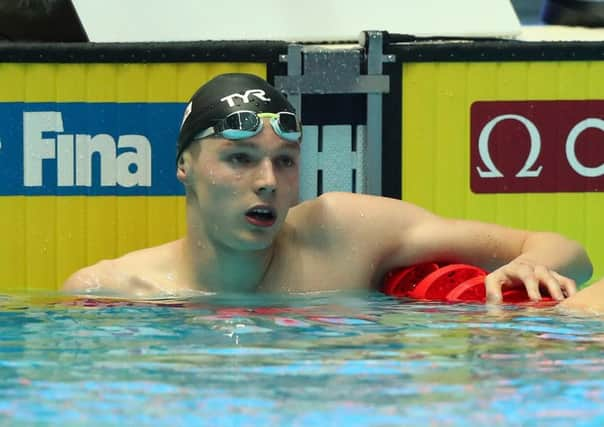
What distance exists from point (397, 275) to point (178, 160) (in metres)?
0.82

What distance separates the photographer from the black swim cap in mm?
3828

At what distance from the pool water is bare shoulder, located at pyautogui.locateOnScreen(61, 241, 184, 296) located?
1.06 ft

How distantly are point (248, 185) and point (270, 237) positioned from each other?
179mm

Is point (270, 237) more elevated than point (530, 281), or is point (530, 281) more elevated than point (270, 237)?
point (270, 237)

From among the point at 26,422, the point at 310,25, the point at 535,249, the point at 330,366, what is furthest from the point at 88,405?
the point at 310,25

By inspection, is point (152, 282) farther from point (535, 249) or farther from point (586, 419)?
point (586, 419)

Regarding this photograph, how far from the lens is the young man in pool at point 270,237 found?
12.5 ft

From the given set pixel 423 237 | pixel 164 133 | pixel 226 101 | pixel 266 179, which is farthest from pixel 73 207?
pixel 423 237

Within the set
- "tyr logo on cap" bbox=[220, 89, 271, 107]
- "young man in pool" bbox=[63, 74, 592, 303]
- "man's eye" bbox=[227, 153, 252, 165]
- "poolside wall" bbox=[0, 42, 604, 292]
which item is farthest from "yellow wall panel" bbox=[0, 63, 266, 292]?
"man's eye" bbox=[227, 153, 252, 165]

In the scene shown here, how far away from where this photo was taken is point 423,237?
4031mm

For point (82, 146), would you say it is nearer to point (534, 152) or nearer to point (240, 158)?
point (240, 158)

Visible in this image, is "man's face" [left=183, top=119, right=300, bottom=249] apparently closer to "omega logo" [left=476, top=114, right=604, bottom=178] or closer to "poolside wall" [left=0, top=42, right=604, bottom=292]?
"poolside wall" [left=0, top=42, right=604, bottom=292]

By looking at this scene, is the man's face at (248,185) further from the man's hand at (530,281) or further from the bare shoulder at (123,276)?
the man's hand at (530,281)

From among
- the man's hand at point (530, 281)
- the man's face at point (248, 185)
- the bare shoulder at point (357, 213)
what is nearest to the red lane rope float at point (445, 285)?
the man's hand at point (530, 281)
